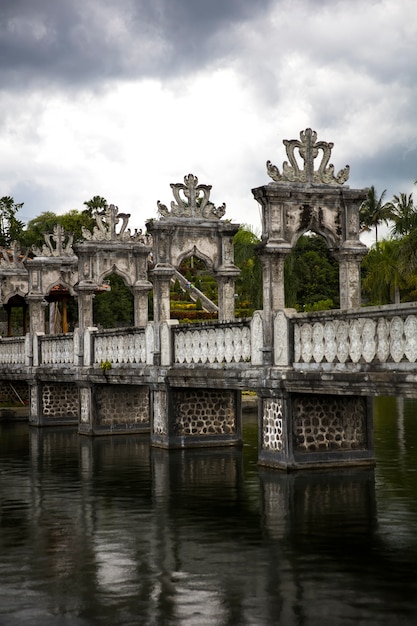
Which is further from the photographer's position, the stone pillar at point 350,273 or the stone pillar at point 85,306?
the stone pillar at point 85,306

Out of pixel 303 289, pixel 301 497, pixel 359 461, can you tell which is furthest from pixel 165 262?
pixel 303 289

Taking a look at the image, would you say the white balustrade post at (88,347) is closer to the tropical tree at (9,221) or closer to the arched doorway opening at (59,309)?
the arched doorway opening at (59,309)

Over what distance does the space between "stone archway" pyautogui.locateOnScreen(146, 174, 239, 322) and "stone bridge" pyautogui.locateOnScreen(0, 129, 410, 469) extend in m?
0.03

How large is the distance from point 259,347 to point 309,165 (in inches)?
147

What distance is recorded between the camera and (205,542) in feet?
43.1

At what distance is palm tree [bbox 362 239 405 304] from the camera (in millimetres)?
50312

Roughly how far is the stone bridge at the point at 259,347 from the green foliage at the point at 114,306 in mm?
17926

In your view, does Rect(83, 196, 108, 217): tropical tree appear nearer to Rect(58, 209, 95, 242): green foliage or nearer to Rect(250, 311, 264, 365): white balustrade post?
Rect(58, 209, 95, 242): green foliage

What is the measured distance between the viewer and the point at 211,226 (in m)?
24.0

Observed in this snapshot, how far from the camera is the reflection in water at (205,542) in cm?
992

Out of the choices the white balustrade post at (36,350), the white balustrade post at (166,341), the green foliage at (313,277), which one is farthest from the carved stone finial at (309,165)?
the green foliage at (313,277)

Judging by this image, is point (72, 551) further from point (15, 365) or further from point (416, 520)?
point (15, 365)

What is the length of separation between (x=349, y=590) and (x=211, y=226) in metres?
14.5

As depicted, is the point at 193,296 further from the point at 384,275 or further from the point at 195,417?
the point at 195,417
